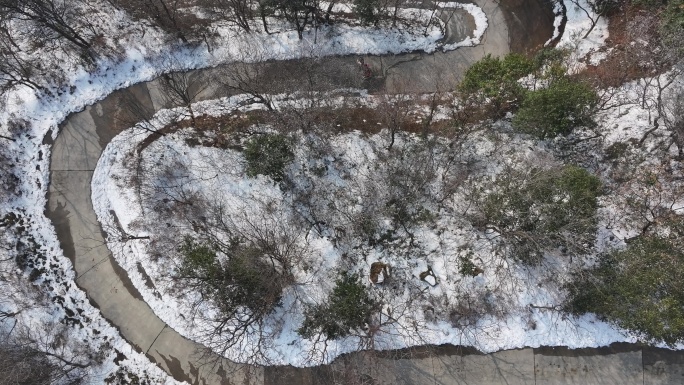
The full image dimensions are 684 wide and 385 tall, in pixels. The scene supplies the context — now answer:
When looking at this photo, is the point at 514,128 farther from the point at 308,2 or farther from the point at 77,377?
the point at 77,377

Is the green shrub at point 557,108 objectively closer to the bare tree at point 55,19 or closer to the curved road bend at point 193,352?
the curved road bend at point 193,352

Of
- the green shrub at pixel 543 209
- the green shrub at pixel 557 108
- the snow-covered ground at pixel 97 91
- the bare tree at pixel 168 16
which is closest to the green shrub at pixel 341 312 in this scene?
the green shrub at pixel 543 209

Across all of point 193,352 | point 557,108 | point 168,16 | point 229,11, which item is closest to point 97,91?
point 168,16

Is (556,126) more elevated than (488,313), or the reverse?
(556,126)

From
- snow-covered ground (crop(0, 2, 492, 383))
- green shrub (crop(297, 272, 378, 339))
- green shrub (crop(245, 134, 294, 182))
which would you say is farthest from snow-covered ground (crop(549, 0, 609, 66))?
green shrub (crop(297, 272, 378, 339))

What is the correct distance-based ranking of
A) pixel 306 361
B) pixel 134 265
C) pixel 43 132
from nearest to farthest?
pixel 306 361 < pixel 134 265 < pixel 43 132

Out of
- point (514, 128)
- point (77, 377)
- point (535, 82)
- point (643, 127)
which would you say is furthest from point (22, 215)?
point (643, 127)

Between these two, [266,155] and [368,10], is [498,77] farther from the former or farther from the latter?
[266,155]
